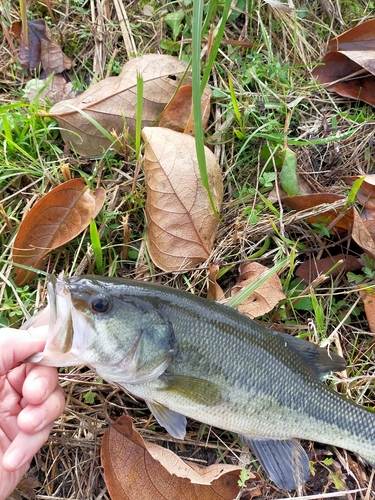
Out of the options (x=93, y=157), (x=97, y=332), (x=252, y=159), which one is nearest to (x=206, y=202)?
(x=252, y=159)

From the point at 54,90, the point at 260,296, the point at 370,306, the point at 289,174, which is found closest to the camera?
the point at 260,296

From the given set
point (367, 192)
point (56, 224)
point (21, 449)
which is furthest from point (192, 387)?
point (367, 192)

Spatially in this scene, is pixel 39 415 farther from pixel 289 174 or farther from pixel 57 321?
pixel 289 174

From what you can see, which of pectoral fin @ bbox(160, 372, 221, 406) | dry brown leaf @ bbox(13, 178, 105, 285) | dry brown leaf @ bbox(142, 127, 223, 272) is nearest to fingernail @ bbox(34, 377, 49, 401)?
pectoral fin @ bbox(160, 372, 221, 406)

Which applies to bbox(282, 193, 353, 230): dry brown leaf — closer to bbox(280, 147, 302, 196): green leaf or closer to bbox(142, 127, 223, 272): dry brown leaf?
bbox(280, 147, 302, 196): green leaf

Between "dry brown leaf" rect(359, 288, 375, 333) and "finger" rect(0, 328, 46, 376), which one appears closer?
"finger" rect(0, 328, 46, 376)

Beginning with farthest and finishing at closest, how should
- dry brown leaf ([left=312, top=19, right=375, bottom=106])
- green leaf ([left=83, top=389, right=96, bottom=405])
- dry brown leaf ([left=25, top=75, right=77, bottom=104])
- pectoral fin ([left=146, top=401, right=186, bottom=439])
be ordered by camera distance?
dry brown leaf ([left=312, top=19, right=375, bottom=106])
dry brown leaf ([left=25, top=75, right=77, bottom=104])
green leaf ([left=83, top=389, right=96, bottom=405])
pectoral fin ([left=146, top=401, right=186, bottom=439])
